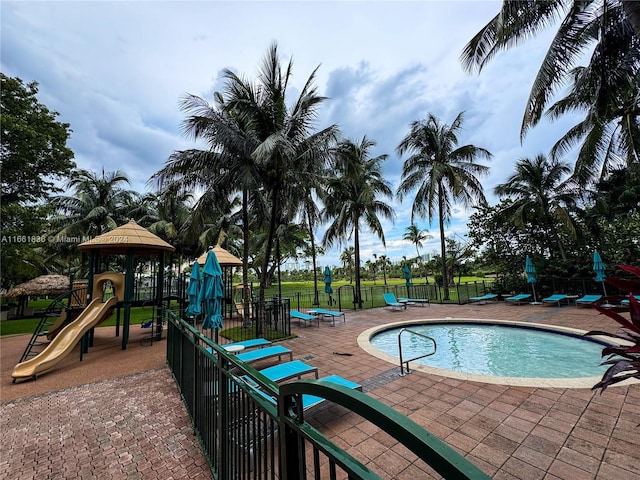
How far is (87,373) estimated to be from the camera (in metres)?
5.95

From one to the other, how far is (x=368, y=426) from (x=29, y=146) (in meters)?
15.8

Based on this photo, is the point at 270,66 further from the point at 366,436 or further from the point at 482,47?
the point at 366,436

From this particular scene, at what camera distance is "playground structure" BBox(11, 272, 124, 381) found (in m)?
5.70

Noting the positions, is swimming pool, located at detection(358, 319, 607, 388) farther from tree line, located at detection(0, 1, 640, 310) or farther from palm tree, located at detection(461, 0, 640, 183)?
palm tree, located at detection(461, 0, 640, 183)

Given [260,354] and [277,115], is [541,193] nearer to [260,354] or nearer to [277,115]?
[277,115]

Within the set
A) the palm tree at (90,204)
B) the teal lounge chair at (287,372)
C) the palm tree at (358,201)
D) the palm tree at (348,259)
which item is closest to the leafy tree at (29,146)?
the palm tree at (90,204)

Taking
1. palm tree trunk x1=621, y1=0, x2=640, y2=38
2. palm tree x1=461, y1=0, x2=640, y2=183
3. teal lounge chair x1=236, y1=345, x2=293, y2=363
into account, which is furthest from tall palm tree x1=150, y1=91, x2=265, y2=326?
palm tree trunk x1=621, y1=0, x2=640, y2=38

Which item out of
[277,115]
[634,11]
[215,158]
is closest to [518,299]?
[634,11]

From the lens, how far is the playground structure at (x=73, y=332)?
5.70 metres

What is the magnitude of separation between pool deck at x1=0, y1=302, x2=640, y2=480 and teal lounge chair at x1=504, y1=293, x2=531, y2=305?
10850 mm

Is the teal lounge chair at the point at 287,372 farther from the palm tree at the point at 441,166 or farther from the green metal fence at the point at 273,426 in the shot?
the palm tree at the point at 441,166

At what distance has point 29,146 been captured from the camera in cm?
1060

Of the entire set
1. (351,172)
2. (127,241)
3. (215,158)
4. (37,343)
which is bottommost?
(37,343)

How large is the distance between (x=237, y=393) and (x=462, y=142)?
59.0 feet
